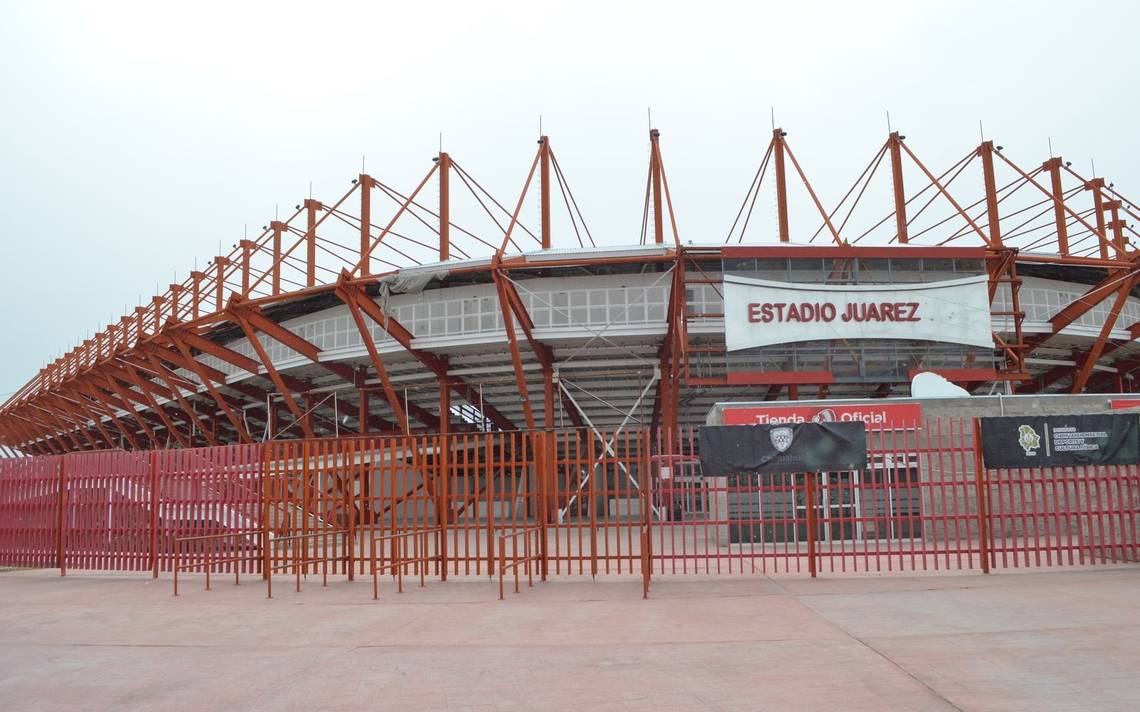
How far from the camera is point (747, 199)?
36000mm

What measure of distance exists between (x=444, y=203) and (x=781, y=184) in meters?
14.4

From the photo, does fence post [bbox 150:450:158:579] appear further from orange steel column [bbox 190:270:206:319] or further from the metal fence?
orange steel column [bbox 190:270:206:319]

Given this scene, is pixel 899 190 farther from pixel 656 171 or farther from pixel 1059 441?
pixel 1059 441

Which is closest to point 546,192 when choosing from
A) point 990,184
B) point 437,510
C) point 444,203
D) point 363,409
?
point 444,203

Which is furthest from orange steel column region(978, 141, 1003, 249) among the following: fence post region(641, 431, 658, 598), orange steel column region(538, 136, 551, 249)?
Result: fence post region(641, 431, 658, 598)

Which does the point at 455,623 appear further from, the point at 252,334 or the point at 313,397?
the point at 313,397

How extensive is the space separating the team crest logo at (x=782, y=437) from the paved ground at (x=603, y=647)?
2.03 meters

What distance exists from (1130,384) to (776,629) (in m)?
43.5

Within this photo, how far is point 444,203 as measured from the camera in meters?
36.8

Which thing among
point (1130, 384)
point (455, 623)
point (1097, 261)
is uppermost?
point (1097, 261)

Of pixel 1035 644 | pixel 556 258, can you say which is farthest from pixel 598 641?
pixel 556 258

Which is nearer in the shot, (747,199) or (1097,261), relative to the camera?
(1097,261)

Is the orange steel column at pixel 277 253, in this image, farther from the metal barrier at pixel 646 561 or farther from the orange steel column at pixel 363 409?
the metal barrier at pixel 646 561

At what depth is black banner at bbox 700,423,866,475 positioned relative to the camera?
43.3 ft
